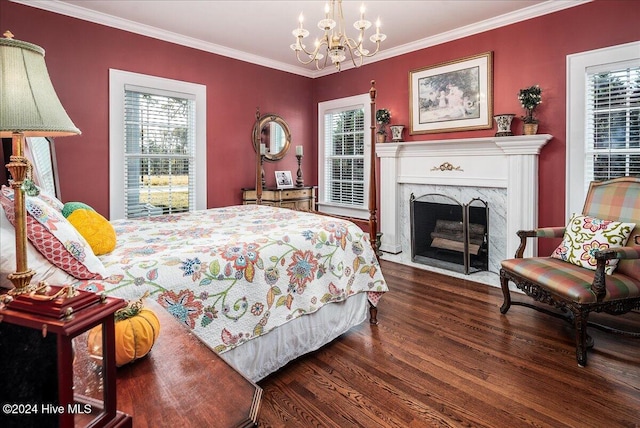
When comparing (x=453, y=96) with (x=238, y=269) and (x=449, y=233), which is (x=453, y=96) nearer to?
(x=449, y=233)

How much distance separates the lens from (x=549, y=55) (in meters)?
3.49

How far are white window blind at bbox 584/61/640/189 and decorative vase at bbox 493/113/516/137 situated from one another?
25.2 inches

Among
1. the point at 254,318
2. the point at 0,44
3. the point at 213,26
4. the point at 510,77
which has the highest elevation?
the point at 213,26

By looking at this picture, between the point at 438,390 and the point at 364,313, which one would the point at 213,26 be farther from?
the point at 438,390

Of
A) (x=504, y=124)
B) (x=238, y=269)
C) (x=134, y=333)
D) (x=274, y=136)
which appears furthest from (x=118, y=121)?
(x=504, y=124)

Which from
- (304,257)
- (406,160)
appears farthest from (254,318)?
(406,160)

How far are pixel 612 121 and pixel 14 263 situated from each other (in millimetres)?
4279

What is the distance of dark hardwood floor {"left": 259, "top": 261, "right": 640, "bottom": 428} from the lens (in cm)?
175

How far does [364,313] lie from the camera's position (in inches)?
107

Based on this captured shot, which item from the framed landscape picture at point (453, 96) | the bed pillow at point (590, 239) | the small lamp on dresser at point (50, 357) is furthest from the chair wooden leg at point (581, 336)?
the small lamp on dresser at point (50, 357)

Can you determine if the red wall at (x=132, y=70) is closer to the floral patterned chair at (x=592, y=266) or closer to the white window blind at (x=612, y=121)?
the floral patterned chair at (x=592, y=266)

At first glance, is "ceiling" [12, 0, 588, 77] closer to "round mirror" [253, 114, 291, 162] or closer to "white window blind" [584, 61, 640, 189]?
"white window blind" [584, 61, 640, 189]

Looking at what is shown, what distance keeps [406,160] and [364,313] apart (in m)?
2.56

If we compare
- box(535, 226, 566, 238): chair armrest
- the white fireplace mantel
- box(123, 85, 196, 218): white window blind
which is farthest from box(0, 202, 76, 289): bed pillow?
the white fireplace mantel
